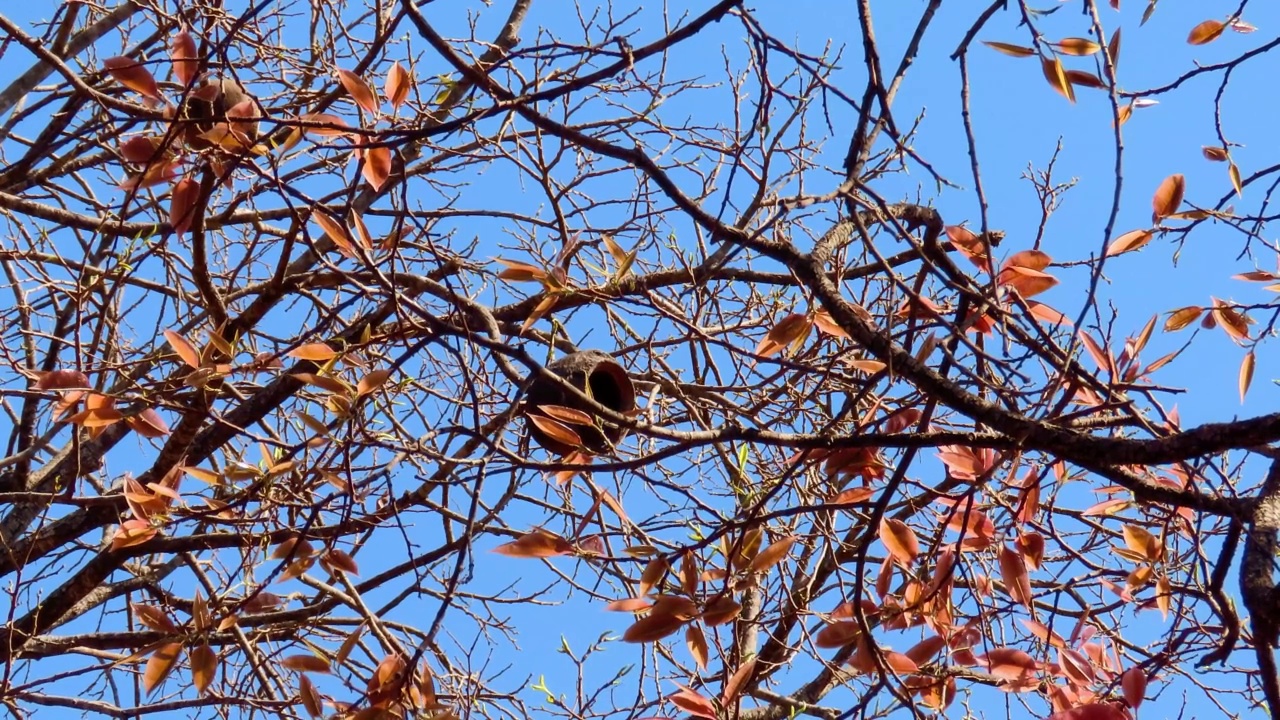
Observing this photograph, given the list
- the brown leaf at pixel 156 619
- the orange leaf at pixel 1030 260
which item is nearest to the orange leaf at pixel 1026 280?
the orange leaf at pixel 1030 260

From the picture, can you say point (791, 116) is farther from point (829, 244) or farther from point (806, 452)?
point (806, 452)

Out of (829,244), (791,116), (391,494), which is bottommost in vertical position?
(391,494)

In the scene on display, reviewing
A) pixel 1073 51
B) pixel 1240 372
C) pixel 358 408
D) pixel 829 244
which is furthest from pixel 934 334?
pixel 358 408

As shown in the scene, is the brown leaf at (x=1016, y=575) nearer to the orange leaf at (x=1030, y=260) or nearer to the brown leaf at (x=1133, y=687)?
the brown leaf at (x=1133, y=687)

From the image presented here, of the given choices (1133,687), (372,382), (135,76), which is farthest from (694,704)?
(135,76)

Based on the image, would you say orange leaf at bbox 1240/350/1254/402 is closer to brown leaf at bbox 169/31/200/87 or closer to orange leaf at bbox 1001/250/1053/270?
orange leaf at bbox 1001/250/1053/270

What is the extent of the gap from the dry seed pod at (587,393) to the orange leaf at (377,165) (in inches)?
20.3

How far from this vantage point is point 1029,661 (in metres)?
1.98

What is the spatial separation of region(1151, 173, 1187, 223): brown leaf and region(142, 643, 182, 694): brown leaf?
207cm

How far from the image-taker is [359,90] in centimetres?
217

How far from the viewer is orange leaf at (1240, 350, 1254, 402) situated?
2.23 m

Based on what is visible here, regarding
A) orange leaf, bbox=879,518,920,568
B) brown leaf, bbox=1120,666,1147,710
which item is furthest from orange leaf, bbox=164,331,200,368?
brown leaf, bbox=1120,666,1147,710

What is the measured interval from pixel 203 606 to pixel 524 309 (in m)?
1.38

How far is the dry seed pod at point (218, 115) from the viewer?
223cm
